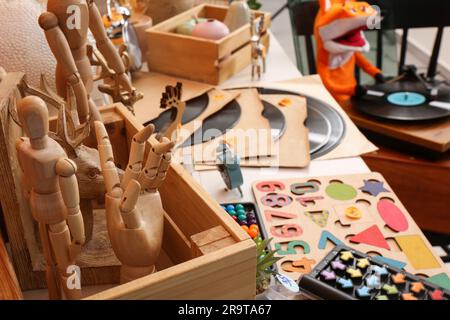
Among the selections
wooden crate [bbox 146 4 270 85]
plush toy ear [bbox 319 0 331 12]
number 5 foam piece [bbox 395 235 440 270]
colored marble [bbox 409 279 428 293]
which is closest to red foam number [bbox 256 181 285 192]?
number 5 foam piece [bbox 395 235 440 270]

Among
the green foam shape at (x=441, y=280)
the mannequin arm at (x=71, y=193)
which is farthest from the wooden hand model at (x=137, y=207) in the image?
the green foam shape at (x=441, y=280)

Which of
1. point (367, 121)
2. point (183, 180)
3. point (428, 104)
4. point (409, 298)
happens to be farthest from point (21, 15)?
point (428, 104)

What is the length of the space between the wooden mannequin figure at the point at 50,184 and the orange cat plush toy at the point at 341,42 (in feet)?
3.67

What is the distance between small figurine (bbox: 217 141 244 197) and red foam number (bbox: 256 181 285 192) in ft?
0.14

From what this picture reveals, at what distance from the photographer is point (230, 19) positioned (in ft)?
4.60

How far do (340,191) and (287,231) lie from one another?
5.9 inches

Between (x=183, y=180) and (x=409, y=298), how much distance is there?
31 cm

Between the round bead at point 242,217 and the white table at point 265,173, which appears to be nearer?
the round bead at point 242,217

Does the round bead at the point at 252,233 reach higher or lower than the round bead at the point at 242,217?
higher

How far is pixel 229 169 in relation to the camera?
88 centimetres

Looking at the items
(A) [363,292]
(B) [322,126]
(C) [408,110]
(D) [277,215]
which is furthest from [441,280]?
(C) [408,110]

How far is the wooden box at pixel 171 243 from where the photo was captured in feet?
1.54

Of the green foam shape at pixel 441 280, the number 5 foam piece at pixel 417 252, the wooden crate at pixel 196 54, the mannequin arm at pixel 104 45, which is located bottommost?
the green foam shape at pixel 441 280

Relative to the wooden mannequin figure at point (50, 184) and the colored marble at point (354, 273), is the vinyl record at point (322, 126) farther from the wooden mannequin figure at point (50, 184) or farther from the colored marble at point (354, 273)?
the wooden mannequin figure at point (50, 184)
